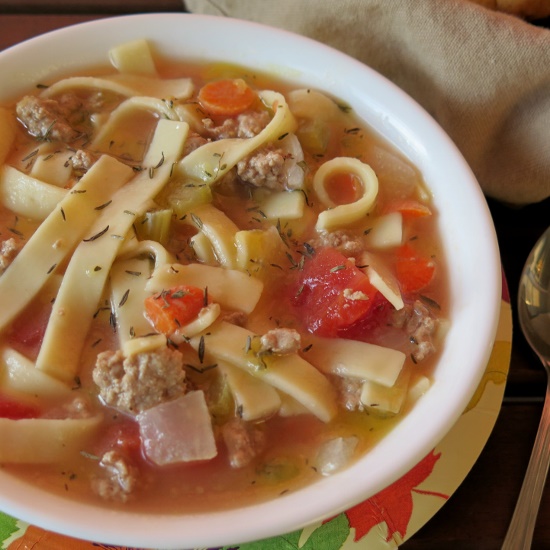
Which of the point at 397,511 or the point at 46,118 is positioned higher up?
the point at 46,118

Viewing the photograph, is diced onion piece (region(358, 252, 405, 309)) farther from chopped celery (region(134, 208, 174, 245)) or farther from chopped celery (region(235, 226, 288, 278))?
chopped celery (region(134, 208, 174, 245))

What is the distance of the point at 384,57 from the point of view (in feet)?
14.4

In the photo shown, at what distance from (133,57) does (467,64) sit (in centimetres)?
211

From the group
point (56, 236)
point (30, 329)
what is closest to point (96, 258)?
point (56, 236)

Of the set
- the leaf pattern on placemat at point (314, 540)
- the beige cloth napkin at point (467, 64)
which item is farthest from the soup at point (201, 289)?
the beige cloth napkin at point (467, 64)

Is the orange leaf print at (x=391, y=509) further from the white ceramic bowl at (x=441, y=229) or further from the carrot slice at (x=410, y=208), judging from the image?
the carrot slice at (x=410, y=208)

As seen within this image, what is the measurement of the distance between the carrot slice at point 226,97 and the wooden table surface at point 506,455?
1607mm

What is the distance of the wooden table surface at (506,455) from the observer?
321 cm

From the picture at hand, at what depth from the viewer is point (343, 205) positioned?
3.71 metres

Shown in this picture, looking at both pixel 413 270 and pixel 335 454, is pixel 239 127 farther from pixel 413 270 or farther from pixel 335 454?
pixel 335 454

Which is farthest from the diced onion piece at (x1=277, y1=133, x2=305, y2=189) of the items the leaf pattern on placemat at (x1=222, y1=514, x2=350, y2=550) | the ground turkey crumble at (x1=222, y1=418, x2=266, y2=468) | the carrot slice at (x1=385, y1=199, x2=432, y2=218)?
the leaf pattern on placemat at (x1=222, y1=514, x2=350, y2=550)

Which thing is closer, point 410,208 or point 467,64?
point 410,208

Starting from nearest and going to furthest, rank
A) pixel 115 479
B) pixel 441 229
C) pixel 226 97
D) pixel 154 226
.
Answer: pixel 115 479 < pixel 154 226 < pixel 441 229 < pixel 226 97

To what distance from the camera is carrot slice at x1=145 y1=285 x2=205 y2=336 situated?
3086mm
